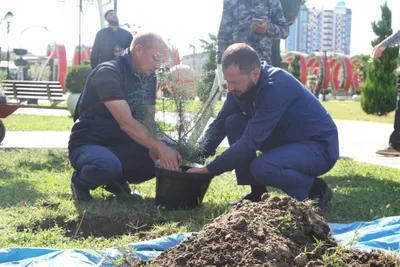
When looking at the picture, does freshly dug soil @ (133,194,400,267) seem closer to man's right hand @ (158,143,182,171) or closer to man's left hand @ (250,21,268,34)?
man's right hand @ (158,143,182,171)

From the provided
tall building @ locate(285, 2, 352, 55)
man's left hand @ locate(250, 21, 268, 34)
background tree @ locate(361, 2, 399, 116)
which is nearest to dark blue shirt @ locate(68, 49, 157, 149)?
man's left hand @ locate(250, 21, 268, 34)

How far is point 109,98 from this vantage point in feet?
13.2

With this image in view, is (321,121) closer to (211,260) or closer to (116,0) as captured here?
(211,260)

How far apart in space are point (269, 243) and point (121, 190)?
2.42 metres

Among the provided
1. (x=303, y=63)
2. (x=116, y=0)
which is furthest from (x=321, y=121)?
(x=303, y=63)

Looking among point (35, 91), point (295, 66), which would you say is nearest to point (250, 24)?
point (35, 91)

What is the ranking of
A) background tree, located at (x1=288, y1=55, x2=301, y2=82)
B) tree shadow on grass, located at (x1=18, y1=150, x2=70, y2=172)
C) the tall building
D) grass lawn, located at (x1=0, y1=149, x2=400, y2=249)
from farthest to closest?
the tall building, background tree, located at (x1=288, y1=55, x2=301, y2=82), tree shadow on grass, located at (x1=18, y1=150, x2=70, y2=172), grass lawn, located at (x1=0, y1=149, x2=400, y2=249)

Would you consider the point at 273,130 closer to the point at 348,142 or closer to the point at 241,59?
the point at 241,59

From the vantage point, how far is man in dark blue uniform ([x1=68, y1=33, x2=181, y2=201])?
402 centimetres

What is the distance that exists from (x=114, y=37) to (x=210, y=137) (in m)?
3.97

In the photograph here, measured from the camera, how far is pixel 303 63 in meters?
51.4

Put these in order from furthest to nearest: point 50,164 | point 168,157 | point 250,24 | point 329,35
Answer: point 329,35 → point 50,164 → point 250,24 → point 168,157

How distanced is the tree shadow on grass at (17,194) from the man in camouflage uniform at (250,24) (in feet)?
7.03

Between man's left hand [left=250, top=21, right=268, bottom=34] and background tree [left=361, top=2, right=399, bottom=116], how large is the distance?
16.0 meters
